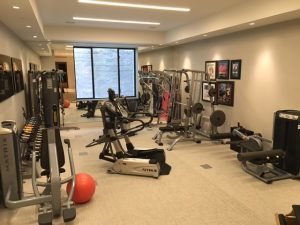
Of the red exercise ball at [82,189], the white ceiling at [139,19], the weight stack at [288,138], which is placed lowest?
the red exercise ball at [82,189]

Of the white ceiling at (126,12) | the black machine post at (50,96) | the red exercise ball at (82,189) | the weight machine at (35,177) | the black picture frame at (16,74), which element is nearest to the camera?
the weight machine at (35,177)

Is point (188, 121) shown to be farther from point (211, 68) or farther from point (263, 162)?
point (263, 162)

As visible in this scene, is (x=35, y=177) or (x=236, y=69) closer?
(x=35, y=177)

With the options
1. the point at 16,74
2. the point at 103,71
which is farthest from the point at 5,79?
the point at 103,71

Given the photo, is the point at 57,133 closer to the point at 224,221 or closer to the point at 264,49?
the point at 224,221

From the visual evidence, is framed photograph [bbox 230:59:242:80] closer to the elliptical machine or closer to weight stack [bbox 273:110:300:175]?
weight stack [bbox 273:110:300:175]

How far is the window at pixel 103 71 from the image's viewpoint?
7344 millimetres

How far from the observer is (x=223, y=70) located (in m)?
5.87

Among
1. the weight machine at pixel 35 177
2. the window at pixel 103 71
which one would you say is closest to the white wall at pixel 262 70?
the window at pixel 103 71

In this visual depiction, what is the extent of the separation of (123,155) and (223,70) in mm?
3350

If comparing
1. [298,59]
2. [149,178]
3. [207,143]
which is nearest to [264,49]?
[298,59]

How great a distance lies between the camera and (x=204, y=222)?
2.59 meters

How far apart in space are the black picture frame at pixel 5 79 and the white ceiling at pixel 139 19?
0.67 metres

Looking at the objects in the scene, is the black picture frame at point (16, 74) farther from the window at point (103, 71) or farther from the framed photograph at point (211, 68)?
the framed photograph at point (211, 68)
